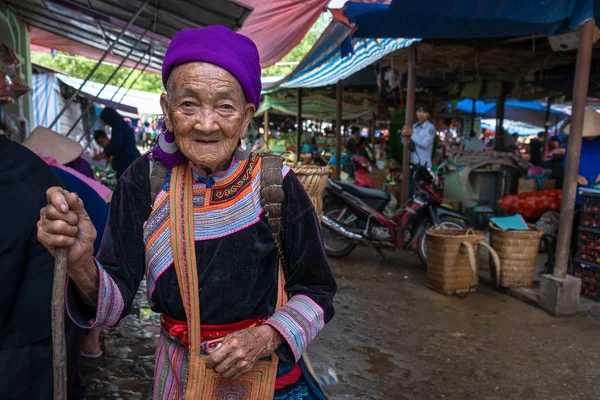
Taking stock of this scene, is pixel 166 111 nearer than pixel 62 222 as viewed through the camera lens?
No

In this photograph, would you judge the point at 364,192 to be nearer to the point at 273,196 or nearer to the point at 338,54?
the point at 338,54

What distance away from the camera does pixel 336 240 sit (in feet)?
20.8

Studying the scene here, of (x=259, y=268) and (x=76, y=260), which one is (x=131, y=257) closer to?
(x=76, y=260)

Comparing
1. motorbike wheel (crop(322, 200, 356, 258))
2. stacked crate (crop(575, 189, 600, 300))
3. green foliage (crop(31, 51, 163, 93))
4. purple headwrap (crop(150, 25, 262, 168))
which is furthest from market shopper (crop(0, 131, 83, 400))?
green foliage (crop(31, 51, 163, 93))

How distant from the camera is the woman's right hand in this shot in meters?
0.92

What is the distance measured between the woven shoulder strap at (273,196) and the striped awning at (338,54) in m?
3.68

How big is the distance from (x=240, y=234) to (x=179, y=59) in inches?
18.4

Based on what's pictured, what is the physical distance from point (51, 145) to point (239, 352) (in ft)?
9.43

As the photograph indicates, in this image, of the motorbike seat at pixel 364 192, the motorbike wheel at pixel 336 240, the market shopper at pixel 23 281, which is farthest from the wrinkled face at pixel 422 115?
the market shopper at pixel 23 281

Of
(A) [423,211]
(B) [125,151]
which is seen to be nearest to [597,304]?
(A) [423,211]

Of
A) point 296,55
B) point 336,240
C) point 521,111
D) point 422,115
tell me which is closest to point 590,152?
point 422,115

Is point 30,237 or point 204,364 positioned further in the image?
point 30,237

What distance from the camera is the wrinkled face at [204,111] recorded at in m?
1.14

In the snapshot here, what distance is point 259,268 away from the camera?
123cm
